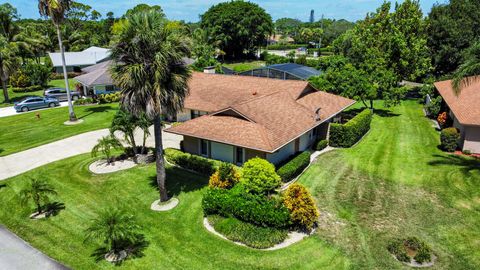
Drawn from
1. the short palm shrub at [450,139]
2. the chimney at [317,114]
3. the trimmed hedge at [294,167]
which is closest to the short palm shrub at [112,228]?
the trimmed hedge at [294,167]

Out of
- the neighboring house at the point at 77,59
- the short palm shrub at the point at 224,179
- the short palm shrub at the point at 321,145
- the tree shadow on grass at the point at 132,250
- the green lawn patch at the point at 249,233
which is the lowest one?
the tree shadow on grass at the point at 132,250

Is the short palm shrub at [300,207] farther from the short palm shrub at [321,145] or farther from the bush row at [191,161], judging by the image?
the short palm shrub at [321,145]

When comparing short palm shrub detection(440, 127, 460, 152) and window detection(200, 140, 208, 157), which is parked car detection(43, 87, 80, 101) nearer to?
window detection(200, 140, 208, 157)

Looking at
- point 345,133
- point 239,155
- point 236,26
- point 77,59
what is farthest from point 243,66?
point 239,155

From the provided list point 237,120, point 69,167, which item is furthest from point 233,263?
point 69,167

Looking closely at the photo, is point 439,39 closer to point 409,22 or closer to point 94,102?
point 409,22

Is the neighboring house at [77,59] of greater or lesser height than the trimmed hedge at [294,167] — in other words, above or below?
above
